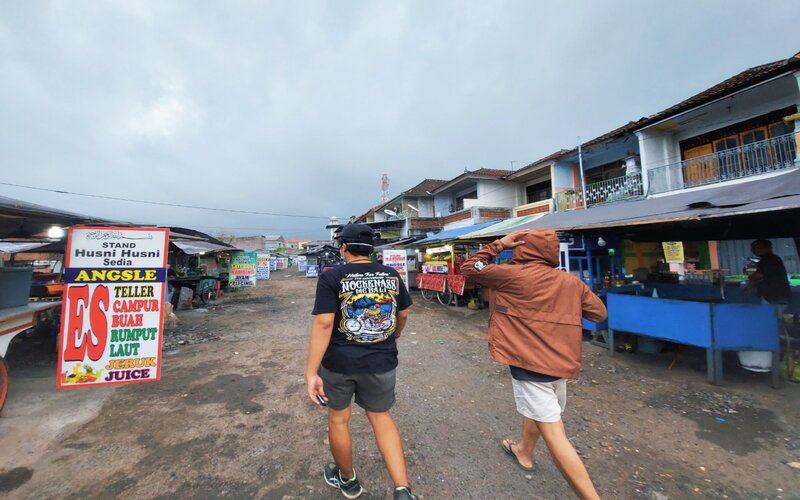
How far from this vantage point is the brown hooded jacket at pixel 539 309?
2008 mm

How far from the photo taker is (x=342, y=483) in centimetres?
213

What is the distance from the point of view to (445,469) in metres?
2.45

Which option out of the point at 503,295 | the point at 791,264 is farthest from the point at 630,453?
the point at 791,264

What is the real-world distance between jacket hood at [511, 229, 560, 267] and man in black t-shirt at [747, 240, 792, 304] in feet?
13.7

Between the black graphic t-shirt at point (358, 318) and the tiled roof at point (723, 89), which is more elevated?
the tiled roof at point (723, 89)

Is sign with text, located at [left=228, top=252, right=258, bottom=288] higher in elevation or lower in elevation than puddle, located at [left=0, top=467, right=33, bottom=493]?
higher

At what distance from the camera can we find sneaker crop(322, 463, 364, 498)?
2109 millimetres

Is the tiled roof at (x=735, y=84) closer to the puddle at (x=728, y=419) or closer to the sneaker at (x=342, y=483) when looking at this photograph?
the puddle at (x=728, y=419)

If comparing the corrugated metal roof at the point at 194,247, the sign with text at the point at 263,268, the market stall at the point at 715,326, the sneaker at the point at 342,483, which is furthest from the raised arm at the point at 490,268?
the sign with text at the point at 263,268

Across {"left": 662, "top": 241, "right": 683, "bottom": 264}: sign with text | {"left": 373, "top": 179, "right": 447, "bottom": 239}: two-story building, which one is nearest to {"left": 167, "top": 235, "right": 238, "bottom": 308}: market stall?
{"left": 373, "top": 179, "right": 447, "bottom": 239}: two-story building

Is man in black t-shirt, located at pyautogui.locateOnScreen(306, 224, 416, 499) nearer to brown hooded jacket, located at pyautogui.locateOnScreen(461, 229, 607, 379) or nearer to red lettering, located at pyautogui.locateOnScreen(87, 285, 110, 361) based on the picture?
brown hooded jacket, located at pyautogui.locateOnScreen(461, 229, 607, 379)

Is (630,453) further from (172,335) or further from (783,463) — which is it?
(172,335)

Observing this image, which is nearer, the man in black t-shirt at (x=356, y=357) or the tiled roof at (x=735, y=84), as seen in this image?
the man in black t-shirt at (x=356, y=357)

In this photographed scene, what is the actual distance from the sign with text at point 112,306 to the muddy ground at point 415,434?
0.44m
